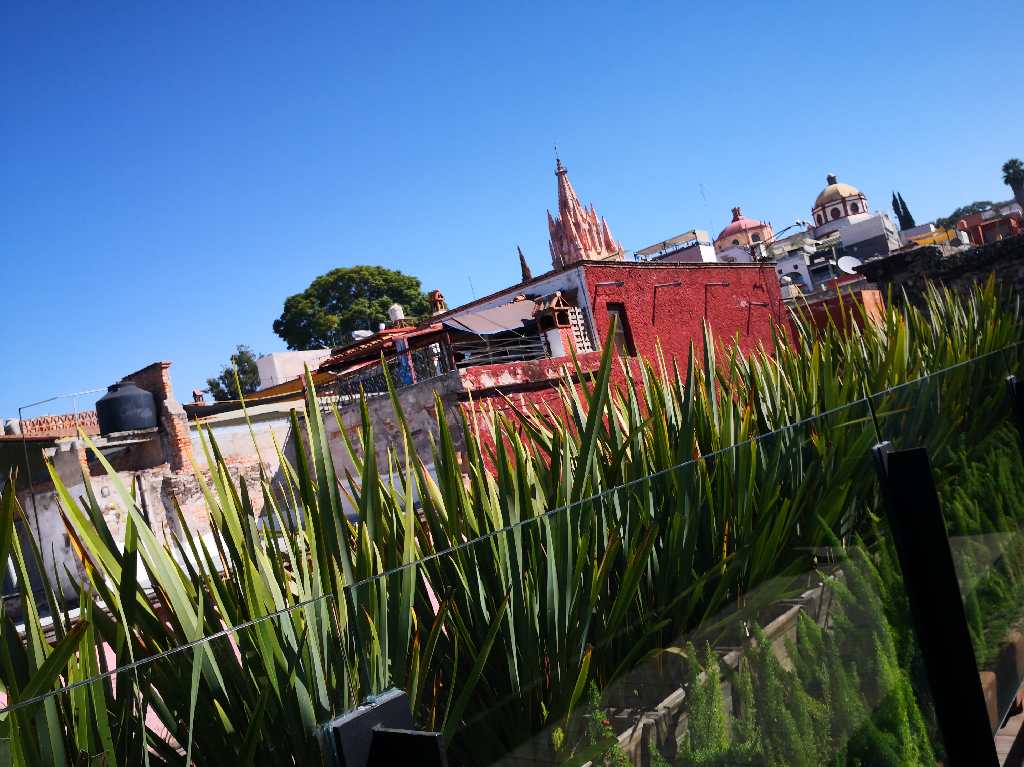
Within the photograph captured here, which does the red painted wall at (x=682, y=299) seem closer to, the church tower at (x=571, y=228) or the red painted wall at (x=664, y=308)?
the red painted wall at (x=664, y=308)

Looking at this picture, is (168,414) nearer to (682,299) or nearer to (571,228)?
(682,299)

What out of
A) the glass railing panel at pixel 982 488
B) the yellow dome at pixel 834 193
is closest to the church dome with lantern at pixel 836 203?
the yellow dome at pixel 834 193

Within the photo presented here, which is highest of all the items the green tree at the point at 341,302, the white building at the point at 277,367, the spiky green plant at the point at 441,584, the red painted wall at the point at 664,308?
the green tree at the point at 341,302

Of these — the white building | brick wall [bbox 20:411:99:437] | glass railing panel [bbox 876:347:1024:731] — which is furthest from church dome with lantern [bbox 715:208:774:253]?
glass railing panel [bbox 876:347:1024:731]

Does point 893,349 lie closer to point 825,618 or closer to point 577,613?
point 825,618

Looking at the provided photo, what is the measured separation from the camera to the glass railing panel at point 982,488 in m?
2.83

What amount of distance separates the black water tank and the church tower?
4782 centimetres

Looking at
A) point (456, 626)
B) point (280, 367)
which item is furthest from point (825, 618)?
point (280, 367)

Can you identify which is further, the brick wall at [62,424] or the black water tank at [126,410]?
the brick wall at [62,424]

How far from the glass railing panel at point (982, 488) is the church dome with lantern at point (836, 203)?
6350 centimetres

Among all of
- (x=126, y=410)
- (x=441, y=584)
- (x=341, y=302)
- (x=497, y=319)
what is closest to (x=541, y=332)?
(x=497, y=319)

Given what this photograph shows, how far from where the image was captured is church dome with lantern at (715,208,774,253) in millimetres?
60812

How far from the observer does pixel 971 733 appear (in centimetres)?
240

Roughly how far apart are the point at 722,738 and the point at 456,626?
61 centimetres
